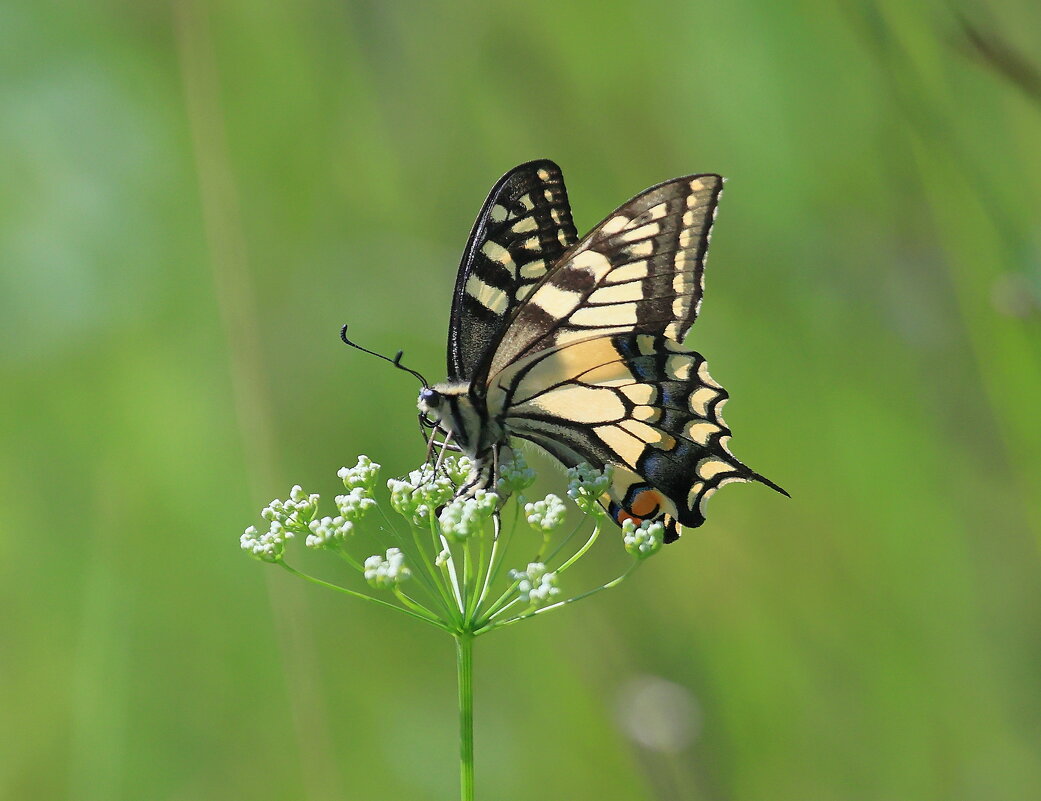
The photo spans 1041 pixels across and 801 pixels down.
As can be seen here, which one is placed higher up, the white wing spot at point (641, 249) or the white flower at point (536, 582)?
the white wing spot at point (641, 249)

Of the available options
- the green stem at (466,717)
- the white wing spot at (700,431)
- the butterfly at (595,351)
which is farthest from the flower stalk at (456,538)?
the white wing spot at (700,431)

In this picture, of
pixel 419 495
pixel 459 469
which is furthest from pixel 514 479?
pixel 419 495

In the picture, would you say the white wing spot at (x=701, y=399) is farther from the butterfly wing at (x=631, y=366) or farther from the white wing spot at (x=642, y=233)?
the white wing spot at (x=642, y=233)

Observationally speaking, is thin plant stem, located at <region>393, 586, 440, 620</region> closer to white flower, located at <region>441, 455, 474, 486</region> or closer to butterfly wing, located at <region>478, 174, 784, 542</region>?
white flower, located at <region>441, 455, 474, 486</region>

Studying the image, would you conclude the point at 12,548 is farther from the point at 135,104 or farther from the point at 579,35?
the point at 579,35

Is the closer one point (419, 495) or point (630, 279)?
point (419, 495)

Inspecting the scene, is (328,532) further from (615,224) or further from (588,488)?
(615,224)
